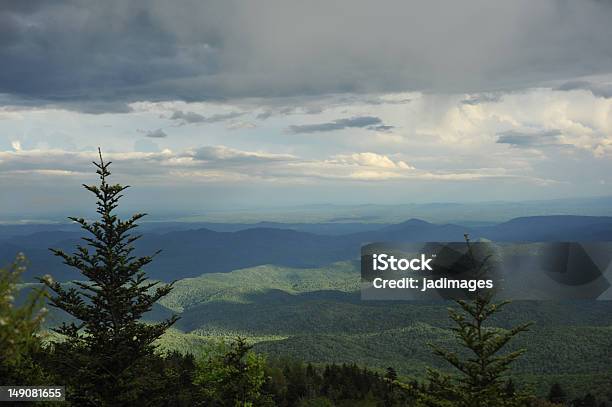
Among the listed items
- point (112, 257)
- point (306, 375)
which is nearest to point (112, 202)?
point (112, 257)

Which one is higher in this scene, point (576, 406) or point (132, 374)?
point (132, 374)

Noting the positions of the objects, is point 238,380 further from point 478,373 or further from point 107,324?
point 478,373

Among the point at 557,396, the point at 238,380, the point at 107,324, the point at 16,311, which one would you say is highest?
the point at 16,311

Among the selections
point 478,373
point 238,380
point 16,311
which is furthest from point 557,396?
point 16,311

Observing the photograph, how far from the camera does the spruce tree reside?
24.3 m

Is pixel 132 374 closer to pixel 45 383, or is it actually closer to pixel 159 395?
pixel 159 395

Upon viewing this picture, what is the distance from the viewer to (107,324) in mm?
25891

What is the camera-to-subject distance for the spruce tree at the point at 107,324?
24.3 meters

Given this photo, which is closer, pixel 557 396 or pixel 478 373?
pixel 478 373

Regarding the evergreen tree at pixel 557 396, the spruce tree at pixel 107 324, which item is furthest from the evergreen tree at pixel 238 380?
the evergreen tree at pixel 557 396

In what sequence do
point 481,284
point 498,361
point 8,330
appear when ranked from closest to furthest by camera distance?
1. point 8,330
2. point 481,284
3. point 498,361

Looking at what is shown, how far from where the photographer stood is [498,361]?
17484 mm

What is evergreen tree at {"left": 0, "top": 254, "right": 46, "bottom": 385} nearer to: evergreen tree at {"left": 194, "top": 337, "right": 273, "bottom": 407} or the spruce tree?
the spruce tree

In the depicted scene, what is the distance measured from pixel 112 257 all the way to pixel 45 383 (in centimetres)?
760
